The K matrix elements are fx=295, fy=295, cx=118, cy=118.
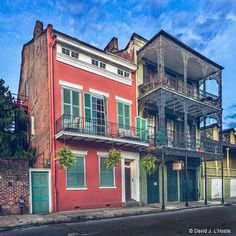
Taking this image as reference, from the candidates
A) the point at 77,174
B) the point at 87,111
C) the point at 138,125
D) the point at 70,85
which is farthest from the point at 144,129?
the point at 70,85

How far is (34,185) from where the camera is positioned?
14641mm

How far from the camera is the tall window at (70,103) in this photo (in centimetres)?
1620

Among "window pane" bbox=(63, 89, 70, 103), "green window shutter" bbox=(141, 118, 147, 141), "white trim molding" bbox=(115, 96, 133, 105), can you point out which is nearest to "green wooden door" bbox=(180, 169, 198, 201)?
"green window shutter" bbox=(141, 118, 147, 141)

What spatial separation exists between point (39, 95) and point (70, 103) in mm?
2291

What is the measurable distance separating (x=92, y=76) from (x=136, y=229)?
10.2m

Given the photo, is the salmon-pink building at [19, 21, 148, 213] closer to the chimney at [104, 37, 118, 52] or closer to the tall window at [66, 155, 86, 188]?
Result: the tall window at [66, 155, 86, 188]

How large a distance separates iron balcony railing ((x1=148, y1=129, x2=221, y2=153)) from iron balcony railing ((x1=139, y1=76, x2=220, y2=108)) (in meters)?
3.02

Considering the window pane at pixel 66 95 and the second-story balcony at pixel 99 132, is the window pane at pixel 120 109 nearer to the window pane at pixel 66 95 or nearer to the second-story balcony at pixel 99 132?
the second-story balcony at pixel 99 132

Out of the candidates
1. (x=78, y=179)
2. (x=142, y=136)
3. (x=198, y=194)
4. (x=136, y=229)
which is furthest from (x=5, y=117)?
(x=198, y=194)

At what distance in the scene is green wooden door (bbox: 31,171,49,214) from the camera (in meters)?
14.5

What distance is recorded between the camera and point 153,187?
20.5m

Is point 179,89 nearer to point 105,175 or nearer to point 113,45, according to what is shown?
point 113,45

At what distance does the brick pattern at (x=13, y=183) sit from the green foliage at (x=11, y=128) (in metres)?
1.63

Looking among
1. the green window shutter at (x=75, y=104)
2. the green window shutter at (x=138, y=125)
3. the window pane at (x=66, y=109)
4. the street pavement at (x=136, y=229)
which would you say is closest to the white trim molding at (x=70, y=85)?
the green window shutter at (x=75, y=104)
